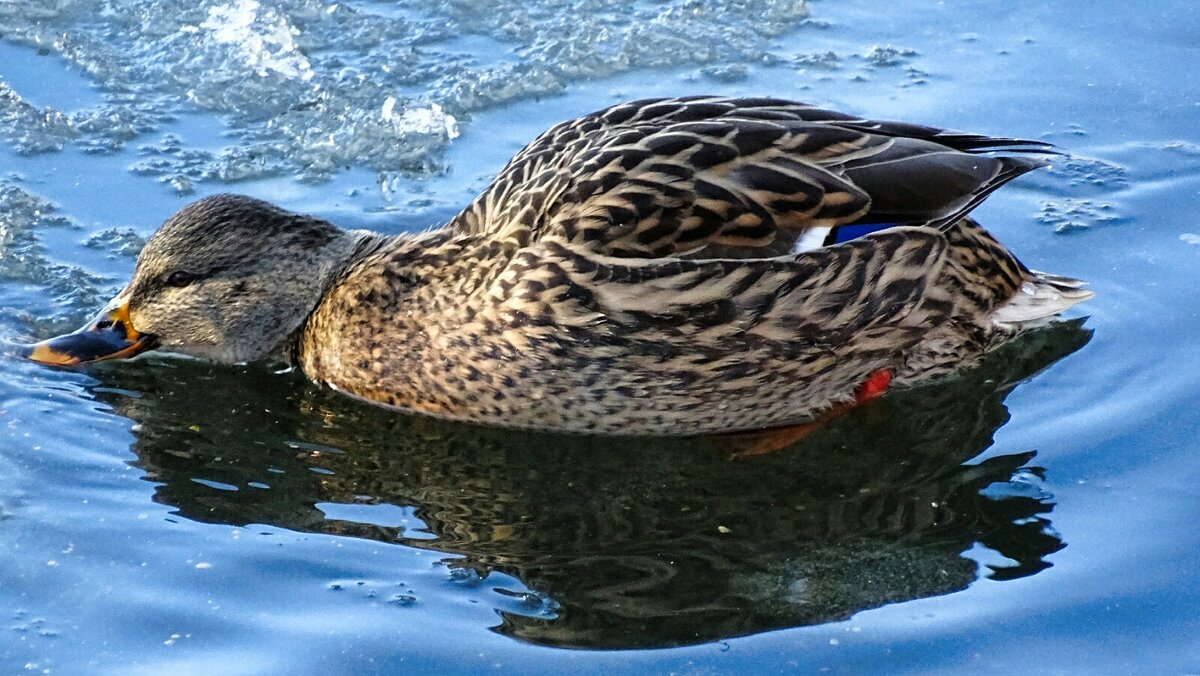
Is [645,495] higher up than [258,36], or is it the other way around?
[258,36]

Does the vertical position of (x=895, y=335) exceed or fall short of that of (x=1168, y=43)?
it falls short

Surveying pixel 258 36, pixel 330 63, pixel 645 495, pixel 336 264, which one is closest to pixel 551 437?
pixel 645 495

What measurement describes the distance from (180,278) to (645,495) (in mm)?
2128

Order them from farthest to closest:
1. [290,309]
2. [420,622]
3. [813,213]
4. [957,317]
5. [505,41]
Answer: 1. [505,41]
2. [290,309]
3. [957,317]
4. [813,213]
5. [420,622]

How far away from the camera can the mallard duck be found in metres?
5.81

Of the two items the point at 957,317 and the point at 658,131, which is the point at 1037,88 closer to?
the point at 957,317

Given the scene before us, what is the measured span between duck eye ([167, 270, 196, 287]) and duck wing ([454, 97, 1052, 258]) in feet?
3.93

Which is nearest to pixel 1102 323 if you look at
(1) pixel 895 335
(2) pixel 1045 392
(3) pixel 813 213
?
(2) pixel 1045 392

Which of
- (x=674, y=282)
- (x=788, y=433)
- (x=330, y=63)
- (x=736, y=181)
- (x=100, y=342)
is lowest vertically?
(x=788, y=433)

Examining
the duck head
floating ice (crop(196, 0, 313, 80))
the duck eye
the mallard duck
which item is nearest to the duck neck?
the duck head

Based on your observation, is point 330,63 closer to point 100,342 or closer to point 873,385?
point 100,342

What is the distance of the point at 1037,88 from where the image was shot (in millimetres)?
8008

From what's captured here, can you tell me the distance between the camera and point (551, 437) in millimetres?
6113

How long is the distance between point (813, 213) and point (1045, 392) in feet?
3.81
